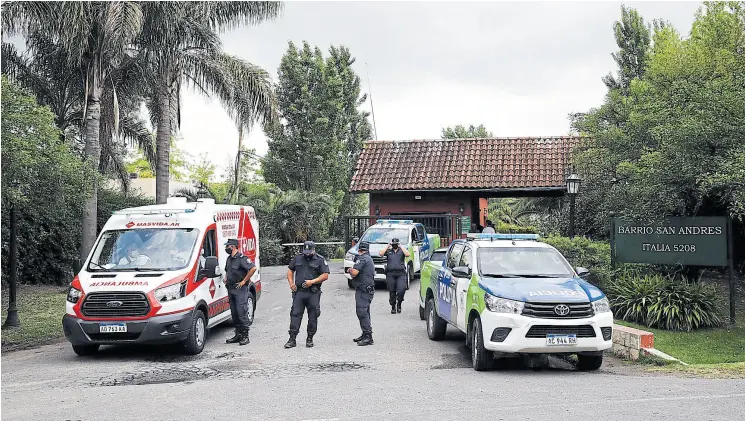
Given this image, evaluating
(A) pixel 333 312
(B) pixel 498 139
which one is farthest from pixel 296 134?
(A) pixel 333 312

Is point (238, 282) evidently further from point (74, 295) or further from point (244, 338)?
point (74, 295)

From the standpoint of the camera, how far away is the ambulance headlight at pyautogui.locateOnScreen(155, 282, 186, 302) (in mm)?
10906

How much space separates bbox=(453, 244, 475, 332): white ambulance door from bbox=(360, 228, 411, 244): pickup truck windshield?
30.6 ft

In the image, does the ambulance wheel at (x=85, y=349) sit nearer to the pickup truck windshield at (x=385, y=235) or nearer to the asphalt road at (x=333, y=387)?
the asphalt road at (x=333, y=387)

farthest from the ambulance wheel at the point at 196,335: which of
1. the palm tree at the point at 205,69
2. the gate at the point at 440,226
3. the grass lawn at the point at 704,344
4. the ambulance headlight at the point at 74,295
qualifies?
the gate at the point at 440,226

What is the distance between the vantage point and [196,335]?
11445mm

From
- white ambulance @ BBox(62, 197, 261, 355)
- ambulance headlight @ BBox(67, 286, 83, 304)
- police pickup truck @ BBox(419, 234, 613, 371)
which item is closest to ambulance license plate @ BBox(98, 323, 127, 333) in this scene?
white ambulance @ BBox(62, 197, 261, 355)

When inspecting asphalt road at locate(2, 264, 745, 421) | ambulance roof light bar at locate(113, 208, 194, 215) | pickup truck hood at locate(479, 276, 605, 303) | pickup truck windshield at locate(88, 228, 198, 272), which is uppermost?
ambulance roof light bar at locate(113, 208, 194, 215)

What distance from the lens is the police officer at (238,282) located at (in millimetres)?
12211

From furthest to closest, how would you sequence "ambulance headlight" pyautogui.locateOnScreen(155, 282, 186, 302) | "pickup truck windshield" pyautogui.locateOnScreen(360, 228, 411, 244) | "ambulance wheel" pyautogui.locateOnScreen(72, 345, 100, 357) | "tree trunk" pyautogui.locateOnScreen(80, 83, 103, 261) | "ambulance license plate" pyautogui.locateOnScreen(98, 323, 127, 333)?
"pickup truck windshield" pyautogui.locateOnScreen(360, 228, 411, 244) < "tree trunk" pyautogui.locateOnScreen(80, 83, 103, 261) < "ambulance wheel" pyautogui.locateOnScreen(72, 345, 100, 357) < "ambulance headlight" pyautogui.locateOnScreen(155, 282, 186, 302) < "ambulance license plate" pyautogui.locateOnScreen(98, 323, 127, 333)

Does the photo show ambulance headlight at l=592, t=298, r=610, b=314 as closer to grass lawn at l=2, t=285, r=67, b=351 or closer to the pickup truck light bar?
the pickup truck light bar

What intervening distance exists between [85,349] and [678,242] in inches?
446

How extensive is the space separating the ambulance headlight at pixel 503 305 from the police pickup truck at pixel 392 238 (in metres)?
10.3

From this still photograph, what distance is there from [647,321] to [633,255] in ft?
6.58
